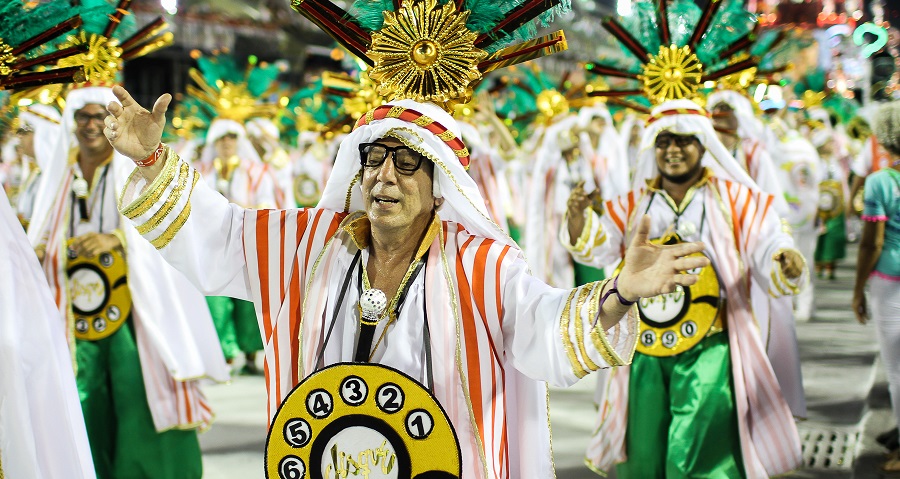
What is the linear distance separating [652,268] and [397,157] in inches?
32.4

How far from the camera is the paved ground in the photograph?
5.84 metres

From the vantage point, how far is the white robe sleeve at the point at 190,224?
2.88 meters

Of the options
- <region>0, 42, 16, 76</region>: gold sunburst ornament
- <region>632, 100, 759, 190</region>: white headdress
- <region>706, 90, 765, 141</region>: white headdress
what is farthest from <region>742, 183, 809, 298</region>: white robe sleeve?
<region>706, 90, 765, 141</region>: white headdress

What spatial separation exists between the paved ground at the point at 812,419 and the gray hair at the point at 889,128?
1765 millimetres

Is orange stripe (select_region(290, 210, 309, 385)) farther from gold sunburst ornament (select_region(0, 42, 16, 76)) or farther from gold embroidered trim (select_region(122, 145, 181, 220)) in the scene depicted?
gold sunburst ornament (select_region(0, 42, 16, 76))

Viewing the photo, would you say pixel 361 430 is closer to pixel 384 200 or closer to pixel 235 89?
pixel 384 200

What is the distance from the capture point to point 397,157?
2.96 meters

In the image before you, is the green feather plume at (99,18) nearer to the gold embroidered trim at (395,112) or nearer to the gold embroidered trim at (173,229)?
the gold embroidered trim at (173,229)

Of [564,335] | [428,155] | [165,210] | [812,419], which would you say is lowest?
[812,419]

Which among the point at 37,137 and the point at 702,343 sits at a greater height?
the point at 37,137

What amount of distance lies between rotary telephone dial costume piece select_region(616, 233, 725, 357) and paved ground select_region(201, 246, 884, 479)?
1.27m

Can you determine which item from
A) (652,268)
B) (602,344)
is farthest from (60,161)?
(652,268)

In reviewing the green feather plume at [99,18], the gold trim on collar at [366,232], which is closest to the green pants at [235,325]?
the green feather plume at [99,18]

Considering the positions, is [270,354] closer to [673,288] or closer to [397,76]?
[397,76]
